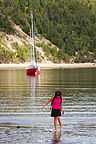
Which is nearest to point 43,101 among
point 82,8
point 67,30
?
point 67,30

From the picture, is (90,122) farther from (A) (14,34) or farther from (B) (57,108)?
(A) (14,34)

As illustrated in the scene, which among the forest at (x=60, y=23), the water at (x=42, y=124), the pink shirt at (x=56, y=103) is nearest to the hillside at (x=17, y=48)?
the forest at (x=60, y=23)

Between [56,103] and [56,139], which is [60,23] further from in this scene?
[56,139]

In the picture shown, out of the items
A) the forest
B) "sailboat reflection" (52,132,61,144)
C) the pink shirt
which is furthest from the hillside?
"sailboat reflection" (52,132,61,144)

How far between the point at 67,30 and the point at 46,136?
149505 millimetres

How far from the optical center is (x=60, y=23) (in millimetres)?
163375

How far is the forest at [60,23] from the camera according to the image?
141 meters

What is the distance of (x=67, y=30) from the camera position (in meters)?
161

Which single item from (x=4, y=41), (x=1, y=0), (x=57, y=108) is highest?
(x=1, y=0)

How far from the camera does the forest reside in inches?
5536

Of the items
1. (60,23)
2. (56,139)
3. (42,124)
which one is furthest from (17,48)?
(56,139)

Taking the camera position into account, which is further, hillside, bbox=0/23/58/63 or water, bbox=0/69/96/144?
hillside, bbox=0/23/58/63

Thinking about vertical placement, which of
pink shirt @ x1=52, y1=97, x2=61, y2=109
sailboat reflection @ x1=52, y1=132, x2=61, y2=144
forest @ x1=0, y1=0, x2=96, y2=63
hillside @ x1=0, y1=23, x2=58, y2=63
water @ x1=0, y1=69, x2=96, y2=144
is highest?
forest @ x1=0, y1=0, x2=96, y2=63

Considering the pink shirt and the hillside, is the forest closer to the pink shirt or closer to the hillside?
the hillside
